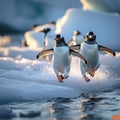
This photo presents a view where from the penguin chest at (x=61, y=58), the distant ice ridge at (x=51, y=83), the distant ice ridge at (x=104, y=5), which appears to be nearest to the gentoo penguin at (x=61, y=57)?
the penguin chest at (x=61, y=58)

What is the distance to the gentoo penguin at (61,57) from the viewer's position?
29.6 feet

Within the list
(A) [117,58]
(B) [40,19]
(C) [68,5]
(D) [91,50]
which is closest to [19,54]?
(A) [117,58]

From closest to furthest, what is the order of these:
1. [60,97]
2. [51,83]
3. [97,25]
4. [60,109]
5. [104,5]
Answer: [60,109]
[60,97]
[51,83]
[97,25]
[104,5]

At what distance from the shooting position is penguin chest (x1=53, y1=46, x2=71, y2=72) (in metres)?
9.08

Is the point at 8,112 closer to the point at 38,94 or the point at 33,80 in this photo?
the point at 38,94

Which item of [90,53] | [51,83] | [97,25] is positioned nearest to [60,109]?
[51,83]

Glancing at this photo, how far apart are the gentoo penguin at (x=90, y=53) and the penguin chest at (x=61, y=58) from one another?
451 mm

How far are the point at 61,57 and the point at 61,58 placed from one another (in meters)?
0.03

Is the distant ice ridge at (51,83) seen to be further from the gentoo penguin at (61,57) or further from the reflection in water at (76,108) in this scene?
the reflection in water at (76,108)

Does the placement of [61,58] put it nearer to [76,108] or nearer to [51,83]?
[51,83]

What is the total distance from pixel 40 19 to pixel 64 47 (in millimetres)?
30339

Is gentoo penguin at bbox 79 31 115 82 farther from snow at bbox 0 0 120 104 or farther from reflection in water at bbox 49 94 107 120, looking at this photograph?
reflection in water at bbox 49 94 107 120

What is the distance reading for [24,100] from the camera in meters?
7.15

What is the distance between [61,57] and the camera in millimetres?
9133
